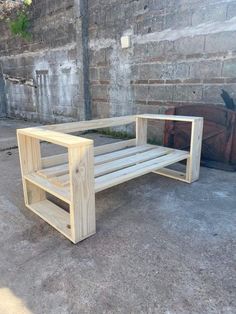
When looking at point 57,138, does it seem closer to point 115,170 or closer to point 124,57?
point 115,170

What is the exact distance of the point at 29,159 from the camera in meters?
1.76

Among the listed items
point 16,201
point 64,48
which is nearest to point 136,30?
point 64,48

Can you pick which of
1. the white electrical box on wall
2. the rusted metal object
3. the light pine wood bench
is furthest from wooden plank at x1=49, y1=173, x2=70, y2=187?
the white electrical box on wall

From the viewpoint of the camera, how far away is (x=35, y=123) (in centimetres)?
551

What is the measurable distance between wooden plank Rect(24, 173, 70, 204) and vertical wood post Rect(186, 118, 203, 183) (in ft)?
3.81

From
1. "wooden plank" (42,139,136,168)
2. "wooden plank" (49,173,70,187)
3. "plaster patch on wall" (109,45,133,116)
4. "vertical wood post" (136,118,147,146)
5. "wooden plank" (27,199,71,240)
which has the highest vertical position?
"plaster patch on wall" (109,45,133,116)

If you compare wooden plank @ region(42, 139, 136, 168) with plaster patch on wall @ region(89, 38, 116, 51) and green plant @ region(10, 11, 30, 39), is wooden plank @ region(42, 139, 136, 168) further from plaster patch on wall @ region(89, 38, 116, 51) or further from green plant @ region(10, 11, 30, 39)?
green plant @ region(10, 11, 30, 39)

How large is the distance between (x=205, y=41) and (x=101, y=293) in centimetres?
264

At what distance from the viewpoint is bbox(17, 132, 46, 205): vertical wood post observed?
5.64ft

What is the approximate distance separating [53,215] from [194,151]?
4.18 feet

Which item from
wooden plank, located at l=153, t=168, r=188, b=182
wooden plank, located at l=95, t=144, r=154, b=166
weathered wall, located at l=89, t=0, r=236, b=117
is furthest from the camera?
weathered wall, located at l=89, t=0, r=236, b=117

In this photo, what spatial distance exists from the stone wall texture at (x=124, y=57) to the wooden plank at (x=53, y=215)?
203 cm

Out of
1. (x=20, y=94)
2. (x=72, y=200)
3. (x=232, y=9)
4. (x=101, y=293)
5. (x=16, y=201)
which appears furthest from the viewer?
(x=20, y=94)

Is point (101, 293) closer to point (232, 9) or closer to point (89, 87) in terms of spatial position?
point (232, 9)
